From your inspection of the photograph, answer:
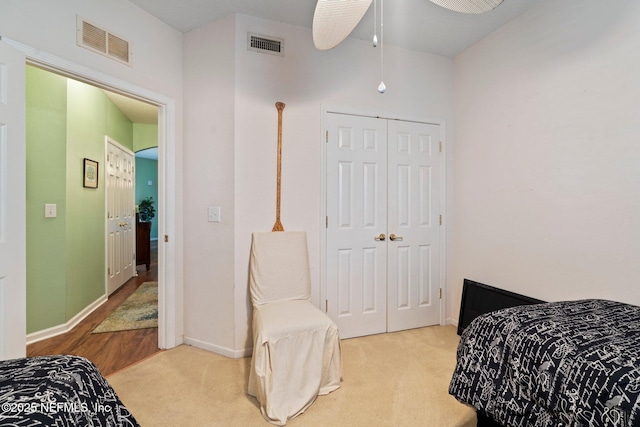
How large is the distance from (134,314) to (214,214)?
5.95ft

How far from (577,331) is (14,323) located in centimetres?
261

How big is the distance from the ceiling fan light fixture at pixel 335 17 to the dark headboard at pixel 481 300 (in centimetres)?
226

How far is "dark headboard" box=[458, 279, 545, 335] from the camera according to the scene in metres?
2.34

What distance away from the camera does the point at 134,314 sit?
324 centimetres

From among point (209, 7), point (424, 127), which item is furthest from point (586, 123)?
point (209, 7)

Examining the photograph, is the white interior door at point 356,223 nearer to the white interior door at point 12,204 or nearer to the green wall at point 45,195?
the white interior door at point 12,204

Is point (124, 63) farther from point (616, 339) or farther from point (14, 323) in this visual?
point (616, 339)

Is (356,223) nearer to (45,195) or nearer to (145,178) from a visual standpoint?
(45,195)

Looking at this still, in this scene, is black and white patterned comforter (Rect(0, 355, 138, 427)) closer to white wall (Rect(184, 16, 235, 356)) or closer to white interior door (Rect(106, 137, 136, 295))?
white wall (Rect(184, 16, 235, 356))

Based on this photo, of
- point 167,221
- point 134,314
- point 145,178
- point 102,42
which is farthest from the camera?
point 145,178

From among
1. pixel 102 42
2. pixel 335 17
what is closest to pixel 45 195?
pixel 102 42

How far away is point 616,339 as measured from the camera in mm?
1081

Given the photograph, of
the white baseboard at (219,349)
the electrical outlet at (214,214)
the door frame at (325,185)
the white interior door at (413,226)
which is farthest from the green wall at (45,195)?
the white interior door at (413,226)

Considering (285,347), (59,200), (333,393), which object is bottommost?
(333,393)
